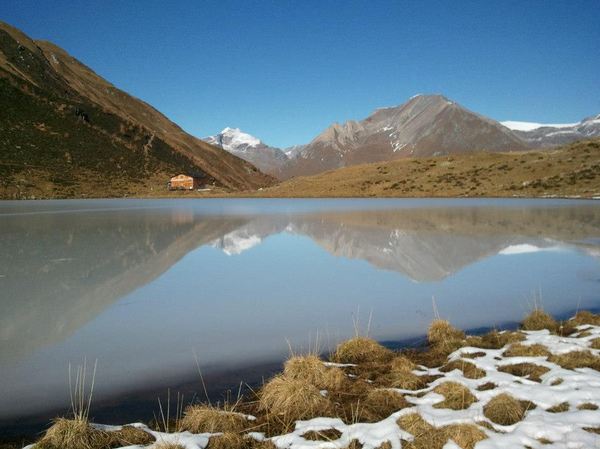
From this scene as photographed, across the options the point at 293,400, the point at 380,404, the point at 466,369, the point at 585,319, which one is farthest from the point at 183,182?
the point at 380,404

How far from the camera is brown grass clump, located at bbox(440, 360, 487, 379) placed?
7555 mm

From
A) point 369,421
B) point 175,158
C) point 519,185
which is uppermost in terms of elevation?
point 175,158

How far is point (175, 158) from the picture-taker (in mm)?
167625

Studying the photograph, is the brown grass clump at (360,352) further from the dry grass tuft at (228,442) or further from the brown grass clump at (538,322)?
the brown grass clump at (538,322)

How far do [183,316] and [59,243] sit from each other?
16.2 meters

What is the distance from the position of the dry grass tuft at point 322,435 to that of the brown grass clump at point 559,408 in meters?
3.01

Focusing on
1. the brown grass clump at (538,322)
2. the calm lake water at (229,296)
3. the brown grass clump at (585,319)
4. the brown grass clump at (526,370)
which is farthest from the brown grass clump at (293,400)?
the brown grass clump at (585,319)

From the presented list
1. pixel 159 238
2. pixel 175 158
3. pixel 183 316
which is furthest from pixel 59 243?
pixel 175 158

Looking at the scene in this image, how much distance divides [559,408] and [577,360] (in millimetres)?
2028

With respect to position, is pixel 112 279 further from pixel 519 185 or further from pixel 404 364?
pixel 519 185

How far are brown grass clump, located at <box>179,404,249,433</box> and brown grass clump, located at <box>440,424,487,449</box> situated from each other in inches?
108

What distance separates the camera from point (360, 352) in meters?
8.83

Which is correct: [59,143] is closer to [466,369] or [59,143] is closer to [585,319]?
[585,319]

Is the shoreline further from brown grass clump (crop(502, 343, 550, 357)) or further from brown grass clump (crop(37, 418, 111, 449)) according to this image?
brown grass clump (crop(37, 418, 111, 449))
